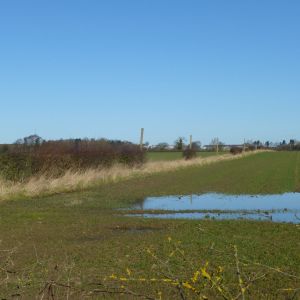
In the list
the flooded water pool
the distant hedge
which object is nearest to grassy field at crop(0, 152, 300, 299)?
the flooded water pool

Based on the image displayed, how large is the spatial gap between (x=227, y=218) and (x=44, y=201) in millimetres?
8627

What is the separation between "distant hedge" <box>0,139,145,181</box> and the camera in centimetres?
2544

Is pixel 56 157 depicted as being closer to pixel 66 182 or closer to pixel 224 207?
pixel 66 182

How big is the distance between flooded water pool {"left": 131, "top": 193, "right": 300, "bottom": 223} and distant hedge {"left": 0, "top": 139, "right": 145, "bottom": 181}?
7500 mm

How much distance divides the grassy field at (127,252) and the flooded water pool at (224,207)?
1372mm

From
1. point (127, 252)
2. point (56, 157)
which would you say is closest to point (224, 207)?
point (127, 252)

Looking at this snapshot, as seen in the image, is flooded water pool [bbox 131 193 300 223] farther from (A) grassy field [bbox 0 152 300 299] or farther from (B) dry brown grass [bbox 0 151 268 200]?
(B) dry brown grass [bbox 0 151 268 200]

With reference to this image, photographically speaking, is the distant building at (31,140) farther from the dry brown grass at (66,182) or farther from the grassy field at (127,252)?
the grassy field at (127,252)

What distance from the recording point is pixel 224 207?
18.6m

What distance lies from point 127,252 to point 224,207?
9.29 meters

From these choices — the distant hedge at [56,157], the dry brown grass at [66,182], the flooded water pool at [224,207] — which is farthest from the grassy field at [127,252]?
the distant hedge at [56,157]

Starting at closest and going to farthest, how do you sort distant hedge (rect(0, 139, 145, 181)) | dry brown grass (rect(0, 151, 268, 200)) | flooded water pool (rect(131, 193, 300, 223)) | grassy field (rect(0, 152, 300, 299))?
grassy field (rect(0, 152, 300, 299))
flooded water pool (rect(131, 193, 300, 223))
dry brown grass (rect(0, 151, 268, 200))
distant hedge (rect(0, 139, 145, 181))

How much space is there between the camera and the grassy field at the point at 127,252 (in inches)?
245

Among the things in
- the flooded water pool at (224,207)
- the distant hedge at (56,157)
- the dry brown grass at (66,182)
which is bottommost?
the flooded water pool at (224,207)
